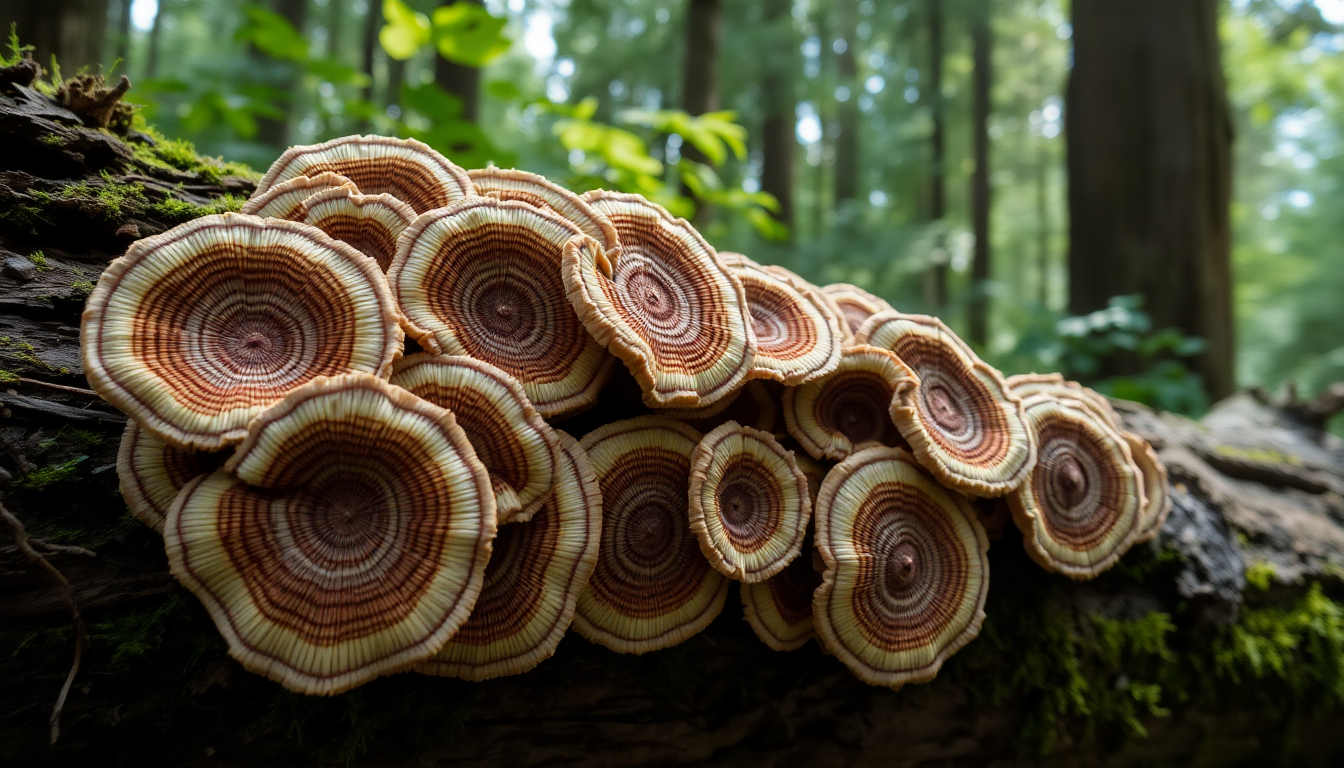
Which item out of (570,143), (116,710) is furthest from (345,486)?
(570,143)

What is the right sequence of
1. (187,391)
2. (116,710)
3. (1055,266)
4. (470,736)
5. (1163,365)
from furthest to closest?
(1055,266)
(1163,365)
(470,736)
(116,710)
(187,391)

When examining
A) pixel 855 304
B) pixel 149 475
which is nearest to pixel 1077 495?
pixel 855 304

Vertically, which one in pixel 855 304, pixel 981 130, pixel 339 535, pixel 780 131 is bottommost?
pixel 339 535

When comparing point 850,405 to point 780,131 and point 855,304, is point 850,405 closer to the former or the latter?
point 855,304

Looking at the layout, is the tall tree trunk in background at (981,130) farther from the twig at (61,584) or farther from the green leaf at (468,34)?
the twig at (61,584)

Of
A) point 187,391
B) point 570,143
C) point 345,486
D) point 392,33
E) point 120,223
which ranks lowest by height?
point 345,486

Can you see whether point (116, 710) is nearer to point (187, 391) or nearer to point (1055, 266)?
point (187, 391)
